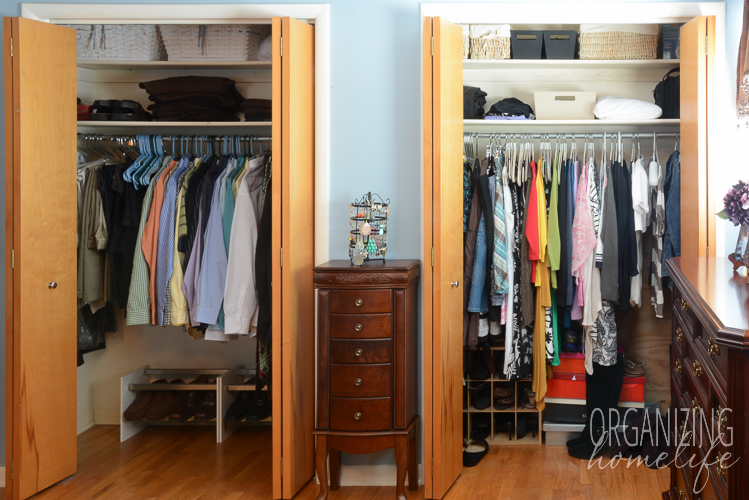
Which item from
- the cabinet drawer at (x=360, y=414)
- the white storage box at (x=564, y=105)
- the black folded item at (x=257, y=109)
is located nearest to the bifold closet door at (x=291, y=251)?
the cabinet drawer at (x=360, y=414)

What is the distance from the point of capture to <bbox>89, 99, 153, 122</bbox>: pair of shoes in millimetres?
3406

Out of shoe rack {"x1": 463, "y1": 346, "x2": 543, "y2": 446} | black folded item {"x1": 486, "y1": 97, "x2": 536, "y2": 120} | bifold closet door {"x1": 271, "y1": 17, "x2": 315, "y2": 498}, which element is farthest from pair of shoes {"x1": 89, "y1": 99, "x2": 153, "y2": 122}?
shoe rack {"x1": 463, "y1": 346, "x2": 543, "y2": 446}

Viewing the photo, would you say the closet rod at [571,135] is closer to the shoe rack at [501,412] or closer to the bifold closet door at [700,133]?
the bifold closet door at [700,133]

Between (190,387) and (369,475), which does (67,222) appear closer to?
(190,387)

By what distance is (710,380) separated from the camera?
4.83 feet

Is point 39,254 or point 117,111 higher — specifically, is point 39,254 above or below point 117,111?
below

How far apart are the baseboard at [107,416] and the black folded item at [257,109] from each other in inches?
76.7

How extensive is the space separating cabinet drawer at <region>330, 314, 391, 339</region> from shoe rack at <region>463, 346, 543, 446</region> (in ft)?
3.51

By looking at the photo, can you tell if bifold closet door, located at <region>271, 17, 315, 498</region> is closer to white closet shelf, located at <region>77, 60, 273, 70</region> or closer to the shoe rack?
white closet shelf, located at <region>77, 60, 273, 70</region>

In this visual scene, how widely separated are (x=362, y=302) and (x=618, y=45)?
1.97 metres

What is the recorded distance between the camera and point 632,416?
337cm

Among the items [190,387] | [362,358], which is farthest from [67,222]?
[362,358]

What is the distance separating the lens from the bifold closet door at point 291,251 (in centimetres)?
254

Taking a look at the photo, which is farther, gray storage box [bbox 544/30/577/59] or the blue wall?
gray storage box [bbox 544/30/577/59]
